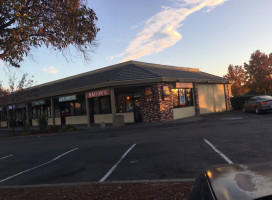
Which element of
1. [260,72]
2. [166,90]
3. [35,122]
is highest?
[260,72]

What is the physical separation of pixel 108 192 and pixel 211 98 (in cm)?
2271

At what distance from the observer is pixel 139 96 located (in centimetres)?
2058

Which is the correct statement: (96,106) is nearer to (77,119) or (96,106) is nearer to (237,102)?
(77,119)

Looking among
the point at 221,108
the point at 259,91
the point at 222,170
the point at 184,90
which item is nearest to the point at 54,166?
the point at 222,170

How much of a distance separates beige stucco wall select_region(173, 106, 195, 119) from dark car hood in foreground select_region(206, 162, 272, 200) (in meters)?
18.0

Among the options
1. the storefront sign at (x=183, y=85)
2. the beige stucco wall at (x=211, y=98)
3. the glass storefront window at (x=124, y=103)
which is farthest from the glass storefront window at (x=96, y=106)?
the beige stucco wall at (x=211, y=98)

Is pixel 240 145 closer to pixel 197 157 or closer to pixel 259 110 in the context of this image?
pixel 197 157

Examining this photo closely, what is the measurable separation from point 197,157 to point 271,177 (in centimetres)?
520

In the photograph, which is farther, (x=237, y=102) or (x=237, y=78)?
(x=237, y=78)

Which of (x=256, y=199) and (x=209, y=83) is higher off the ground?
(x=209, y=83)

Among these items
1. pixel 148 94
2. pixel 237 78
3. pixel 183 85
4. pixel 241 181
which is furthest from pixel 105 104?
pixel 237 78

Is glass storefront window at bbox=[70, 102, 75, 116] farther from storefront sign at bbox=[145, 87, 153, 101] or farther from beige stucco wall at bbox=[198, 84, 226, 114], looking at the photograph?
beige stucco wall at bbox=[198, 84, 226, 114]

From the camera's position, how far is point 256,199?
5.25 feet

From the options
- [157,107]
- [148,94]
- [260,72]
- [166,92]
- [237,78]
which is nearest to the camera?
[157,107]
